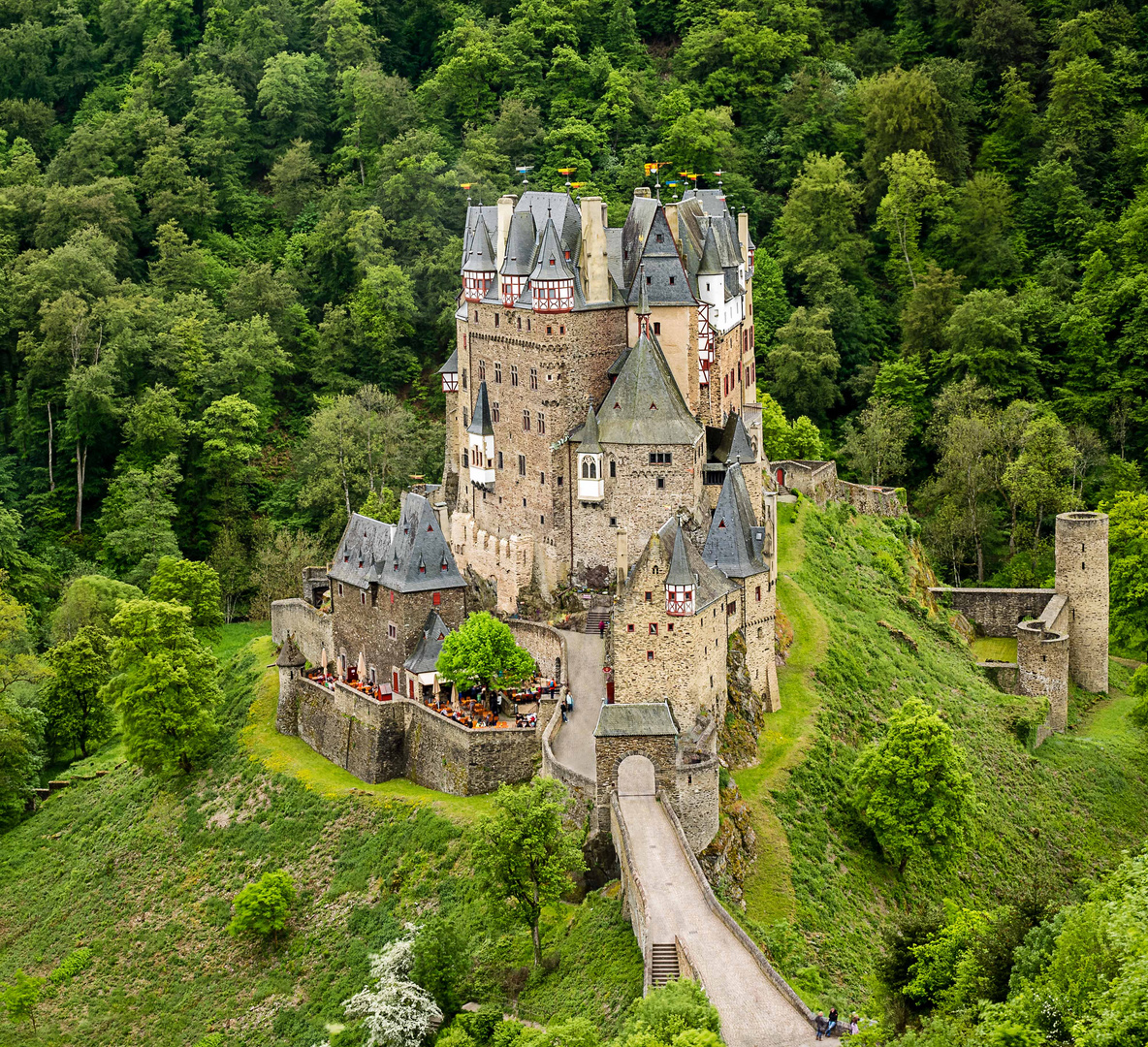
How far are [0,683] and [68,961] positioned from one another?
61.0 ft

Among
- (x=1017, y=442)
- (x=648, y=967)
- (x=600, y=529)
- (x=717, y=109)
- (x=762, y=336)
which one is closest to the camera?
(x=648, y=967)

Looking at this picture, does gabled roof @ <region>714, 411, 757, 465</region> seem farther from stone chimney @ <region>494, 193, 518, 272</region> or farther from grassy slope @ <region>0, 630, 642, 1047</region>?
grassy slope @ <region>0, 630, 642, 1047</region>

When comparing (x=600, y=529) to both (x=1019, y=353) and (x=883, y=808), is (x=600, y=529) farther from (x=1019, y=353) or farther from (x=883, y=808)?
(x=1019, y=353)

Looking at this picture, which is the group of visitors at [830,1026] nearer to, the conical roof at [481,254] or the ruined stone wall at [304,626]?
the ruined stone wall at [304,626]

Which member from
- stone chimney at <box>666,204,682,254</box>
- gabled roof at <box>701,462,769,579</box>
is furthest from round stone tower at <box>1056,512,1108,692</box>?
stone chimney at <box>666,204,682,254</box>

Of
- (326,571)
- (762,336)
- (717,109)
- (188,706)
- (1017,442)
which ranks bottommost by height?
(188,706)

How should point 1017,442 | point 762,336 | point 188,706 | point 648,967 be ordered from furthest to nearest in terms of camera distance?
point 762,336, point 1017,442, point 188,706, point 648,967

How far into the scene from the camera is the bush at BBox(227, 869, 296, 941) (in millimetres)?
65312

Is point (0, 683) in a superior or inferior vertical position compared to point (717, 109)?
inferior

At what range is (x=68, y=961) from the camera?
6981cm

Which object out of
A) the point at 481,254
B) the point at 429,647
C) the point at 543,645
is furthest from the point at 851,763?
the point at 481,254

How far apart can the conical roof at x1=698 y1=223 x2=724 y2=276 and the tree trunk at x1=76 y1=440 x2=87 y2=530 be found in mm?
45559

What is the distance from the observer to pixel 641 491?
68.5 meters

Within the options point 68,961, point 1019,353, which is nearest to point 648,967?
point 68,961
